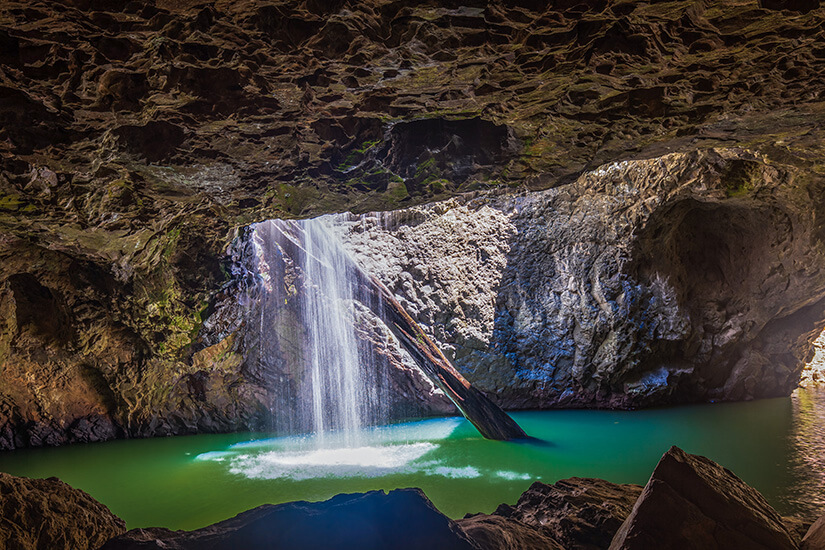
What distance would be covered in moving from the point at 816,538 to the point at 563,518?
40.3 inches

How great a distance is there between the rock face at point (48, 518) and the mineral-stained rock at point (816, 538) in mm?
3242

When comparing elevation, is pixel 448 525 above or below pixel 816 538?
above

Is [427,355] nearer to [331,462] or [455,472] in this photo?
[331,462]

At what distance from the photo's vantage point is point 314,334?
24.4ft

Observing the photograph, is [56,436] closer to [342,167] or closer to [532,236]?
[342,167]

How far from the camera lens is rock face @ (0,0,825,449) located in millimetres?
1937

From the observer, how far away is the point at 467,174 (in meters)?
3.67

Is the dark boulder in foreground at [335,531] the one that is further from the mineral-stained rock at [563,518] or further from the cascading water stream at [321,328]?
the cascading water stream at [321,328]

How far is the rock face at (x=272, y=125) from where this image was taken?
1937 mm

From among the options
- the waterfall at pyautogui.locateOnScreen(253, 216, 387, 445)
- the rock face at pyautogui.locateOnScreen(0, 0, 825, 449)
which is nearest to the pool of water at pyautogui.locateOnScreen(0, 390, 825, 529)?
the waterfall at pyautogui.locateOnScreen(253, 216, 387, 445)

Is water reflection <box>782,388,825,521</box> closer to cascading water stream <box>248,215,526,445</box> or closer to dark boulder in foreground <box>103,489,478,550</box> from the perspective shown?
dark boulder in foreground <box>103,489,478,550</box>

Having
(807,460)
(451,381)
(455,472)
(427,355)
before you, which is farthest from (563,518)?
(427,355)

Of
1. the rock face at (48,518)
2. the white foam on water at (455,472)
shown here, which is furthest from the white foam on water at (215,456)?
the rock face at (48,518)

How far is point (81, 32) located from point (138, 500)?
3683mm
